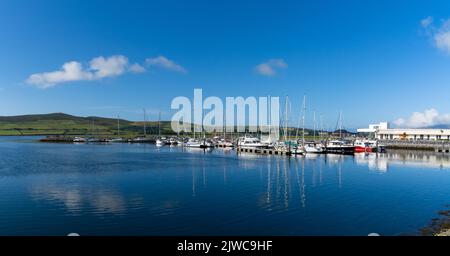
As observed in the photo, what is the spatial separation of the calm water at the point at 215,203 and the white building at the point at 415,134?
333ft

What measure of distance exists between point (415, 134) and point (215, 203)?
136995 millimetres

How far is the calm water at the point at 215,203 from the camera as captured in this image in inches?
872

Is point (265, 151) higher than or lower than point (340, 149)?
lower

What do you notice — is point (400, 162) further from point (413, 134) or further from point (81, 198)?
point (413, 134)

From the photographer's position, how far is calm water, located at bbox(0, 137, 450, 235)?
22156mm

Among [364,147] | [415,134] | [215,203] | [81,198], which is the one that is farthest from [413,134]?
[81,198]

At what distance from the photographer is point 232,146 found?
123 m

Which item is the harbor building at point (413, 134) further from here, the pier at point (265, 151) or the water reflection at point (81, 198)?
the water reflection at point (81, 198)

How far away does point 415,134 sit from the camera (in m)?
144

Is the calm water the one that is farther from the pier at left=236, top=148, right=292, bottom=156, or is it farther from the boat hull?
the boat hull

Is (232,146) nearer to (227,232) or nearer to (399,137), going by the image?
(399,137)

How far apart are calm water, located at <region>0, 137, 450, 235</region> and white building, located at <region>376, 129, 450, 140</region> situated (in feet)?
333

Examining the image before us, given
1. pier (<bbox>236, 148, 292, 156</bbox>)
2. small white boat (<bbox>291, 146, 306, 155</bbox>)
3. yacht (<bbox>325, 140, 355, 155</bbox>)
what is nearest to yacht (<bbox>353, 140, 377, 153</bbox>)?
yacht (<bbox>325, 140, 355, 155</bbox>)
